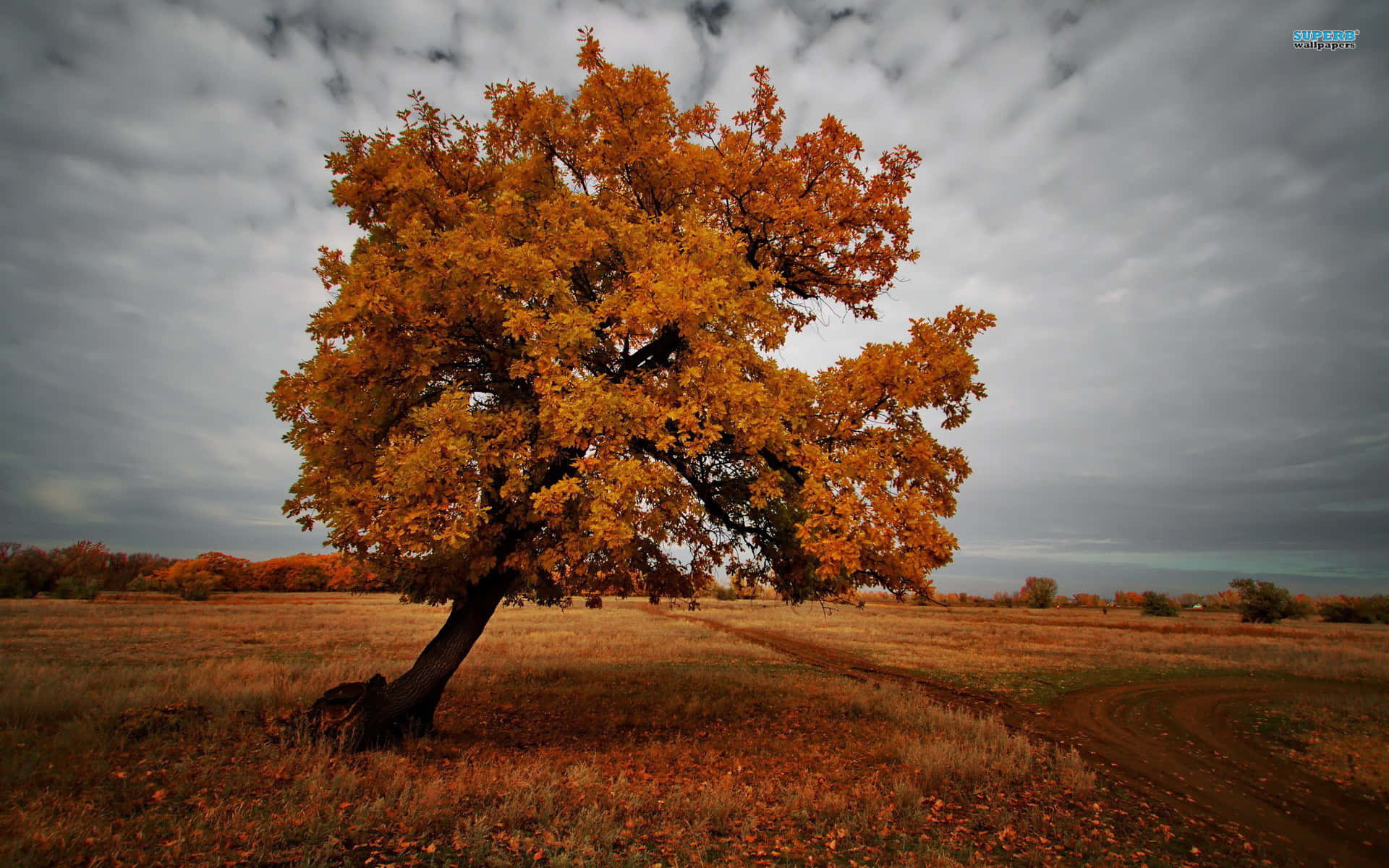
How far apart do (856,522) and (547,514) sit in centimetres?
422

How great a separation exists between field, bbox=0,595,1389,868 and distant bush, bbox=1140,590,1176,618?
44601 millimetres

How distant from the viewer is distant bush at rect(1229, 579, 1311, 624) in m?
Answer: 45.1

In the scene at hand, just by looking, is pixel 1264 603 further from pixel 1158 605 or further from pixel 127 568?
pixel 127 568

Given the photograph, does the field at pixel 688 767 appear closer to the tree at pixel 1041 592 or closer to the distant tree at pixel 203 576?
the distant tree at pixel 203 576

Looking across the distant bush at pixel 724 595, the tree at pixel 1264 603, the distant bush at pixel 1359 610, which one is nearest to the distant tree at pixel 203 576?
the distant bush at pixel 724 595

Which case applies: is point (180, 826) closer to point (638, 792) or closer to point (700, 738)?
point (638, 792)

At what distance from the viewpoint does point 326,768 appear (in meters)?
7.67

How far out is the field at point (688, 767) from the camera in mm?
5961

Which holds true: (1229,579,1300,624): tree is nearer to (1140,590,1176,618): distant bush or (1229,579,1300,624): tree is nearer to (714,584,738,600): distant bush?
(1140,590,1176,618): distant bush

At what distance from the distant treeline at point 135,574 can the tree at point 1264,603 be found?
231ft

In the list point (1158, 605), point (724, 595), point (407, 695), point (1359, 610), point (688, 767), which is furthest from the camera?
Answer: point (724, 595)

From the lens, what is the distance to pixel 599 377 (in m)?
7.45

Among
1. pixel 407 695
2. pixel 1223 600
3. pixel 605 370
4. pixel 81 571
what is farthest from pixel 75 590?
pixel 1223 600

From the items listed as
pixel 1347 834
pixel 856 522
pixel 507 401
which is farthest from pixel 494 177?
pixel 1347 834
